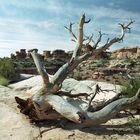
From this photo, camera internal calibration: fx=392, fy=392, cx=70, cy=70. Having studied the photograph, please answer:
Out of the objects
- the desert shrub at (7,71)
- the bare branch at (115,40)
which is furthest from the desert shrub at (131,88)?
the desert shrub at (7,71)

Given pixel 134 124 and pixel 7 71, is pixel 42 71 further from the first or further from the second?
pixel 7 71

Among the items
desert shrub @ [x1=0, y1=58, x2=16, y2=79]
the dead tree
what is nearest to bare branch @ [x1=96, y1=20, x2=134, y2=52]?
the dead tree

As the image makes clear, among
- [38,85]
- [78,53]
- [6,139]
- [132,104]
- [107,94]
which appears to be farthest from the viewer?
[38,85]

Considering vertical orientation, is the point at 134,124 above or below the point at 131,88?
below

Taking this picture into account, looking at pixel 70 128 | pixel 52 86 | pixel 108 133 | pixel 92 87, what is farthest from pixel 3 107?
pixel 92 87

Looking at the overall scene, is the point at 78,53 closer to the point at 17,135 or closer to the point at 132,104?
the point at 132,104

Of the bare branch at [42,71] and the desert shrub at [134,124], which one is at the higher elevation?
the bare branch at [42,71]

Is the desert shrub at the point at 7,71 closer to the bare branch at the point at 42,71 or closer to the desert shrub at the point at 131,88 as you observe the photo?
the bare branch at the point at 42,71

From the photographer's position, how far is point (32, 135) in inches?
402

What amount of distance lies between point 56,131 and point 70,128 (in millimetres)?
416

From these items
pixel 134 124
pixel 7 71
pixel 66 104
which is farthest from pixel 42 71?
pixel 7 71

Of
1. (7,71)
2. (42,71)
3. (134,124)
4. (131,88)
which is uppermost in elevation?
(42,71)

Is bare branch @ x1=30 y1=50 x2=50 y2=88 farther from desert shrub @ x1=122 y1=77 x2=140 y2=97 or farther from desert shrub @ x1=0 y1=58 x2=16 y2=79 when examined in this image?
desert shrub @ x1=0 y1=58 x2=16 y2=79

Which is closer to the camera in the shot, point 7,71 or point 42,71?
point 42,71
